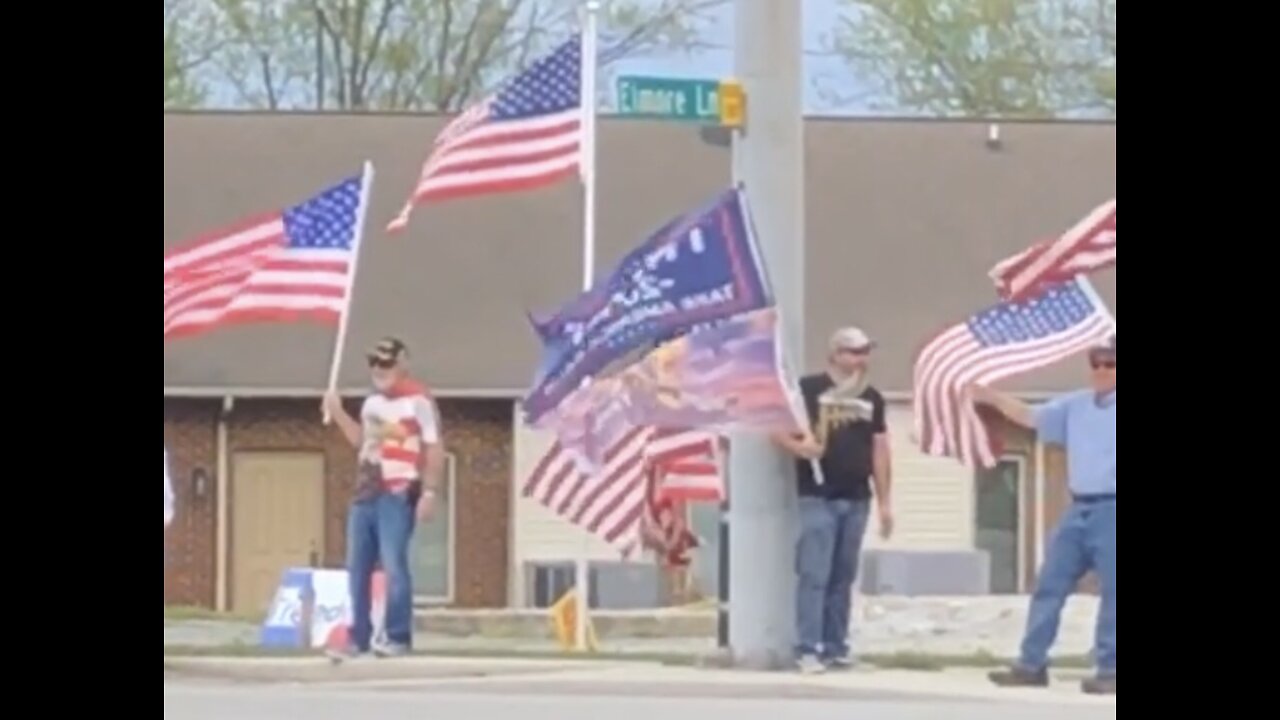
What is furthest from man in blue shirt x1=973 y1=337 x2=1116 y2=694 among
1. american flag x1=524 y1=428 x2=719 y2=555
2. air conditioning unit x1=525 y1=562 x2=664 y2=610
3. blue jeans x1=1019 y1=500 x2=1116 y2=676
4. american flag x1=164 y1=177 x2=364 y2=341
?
air conditioning unit x1=525 y1=562 x2=664 y2=610

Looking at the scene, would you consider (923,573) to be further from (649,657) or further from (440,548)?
(649,657)

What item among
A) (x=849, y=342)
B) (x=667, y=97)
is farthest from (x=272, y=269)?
(x=849, y=342)

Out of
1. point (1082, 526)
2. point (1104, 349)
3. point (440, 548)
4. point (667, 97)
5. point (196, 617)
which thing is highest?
point (667, 97)

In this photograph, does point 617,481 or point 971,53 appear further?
point 971,53

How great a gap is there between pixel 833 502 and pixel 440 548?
1917 centimetres

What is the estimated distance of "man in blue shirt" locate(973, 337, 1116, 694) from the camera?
1193 cm

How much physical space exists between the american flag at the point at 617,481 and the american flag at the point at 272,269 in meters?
1.76

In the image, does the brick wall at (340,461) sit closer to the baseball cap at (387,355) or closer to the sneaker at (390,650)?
the baseball cap at (387,355)

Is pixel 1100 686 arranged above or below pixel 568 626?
above

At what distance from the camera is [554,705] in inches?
446

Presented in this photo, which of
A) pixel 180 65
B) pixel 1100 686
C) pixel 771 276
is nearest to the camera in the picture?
pixel 1100 686

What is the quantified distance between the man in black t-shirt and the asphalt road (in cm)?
120
